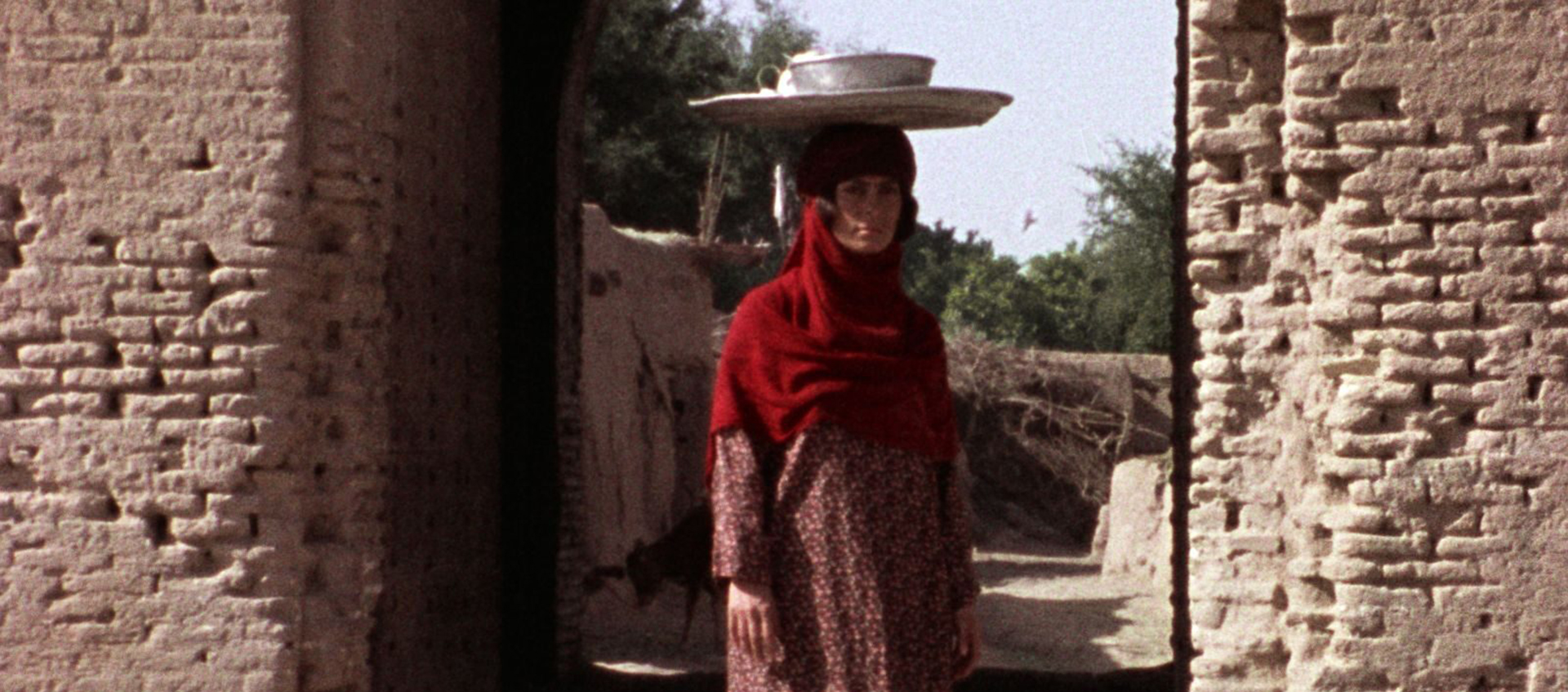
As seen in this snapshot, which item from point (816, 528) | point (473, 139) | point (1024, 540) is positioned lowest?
point (1024, 540)

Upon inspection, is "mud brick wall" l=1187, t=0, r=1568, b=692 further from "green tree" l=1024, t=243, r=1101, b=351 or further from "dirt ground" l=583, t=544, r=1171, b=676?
"green tree" l=1024, t=243, r=1101, b=351

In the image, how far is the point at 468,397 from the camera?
6320 mm

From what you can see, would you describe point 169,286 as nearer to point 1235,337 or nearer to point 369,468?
point 369,468

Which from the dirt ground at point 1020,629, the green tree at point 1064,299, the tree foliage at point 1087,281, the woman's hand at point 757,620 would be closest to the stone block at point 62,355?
the woman's hand at point 757,620

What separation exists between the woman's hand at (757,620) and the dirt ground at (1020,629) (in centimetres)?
386

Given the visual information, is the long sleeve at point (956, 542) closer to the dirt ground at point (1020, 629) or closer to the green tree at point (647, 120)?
the dirt ground at point (1020, 629)

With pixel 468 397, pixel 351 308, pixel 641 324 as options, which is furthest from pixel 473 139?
pixel 641 324

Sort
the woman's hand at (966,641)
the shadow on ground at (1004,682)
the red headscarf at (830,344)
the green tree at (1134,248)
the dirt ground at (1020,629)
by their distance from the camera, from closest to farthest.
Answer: the red headscarf at (830,344)
the woman's hand at (966,641)
the shadow on ground at (1004,682)
the dirt ground at (1020,629)
the green tree at (1134,248)

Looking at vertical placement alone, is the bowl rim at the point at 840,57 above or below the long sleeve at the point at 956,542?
above

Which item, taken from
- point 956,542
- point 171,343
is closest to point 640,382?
point 171,343

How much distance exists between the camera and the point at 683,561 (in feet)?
31.0

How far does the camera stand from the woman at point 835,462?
4.05 m

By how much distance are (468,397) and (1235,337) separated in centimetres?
261

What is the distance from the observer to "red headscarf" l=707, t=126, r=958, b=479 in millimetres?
→ 4094
